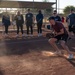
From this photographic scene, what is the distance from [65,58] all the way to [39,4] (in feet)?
51.6

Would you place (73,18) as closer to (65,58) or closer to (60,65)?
(65,58)

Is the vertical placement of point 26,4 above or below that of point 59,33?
above

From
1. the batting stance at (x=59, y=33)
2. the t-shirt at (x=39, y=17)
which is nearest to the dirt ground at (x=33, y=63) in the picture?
the batting stance at (x=59, y=33)

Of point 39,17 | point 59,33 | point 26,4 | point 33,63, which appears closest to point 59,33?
point 59,33

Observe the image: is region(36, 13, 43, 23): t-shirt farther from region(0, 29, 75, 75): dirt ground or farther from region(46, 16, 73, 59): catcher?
region(46, 16, 73, 59): catcher

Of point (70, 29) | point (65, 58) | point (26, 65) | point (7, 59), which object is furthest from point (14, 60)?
point (70, 29)

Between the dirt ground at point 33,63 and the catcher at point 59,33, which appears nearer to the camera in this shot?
the dirt ground at point 33,63

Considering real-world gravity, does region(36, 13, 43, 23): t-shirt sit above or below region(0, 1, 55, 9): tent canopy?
below

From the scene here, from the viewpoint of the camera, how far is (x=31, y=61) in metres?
9.58

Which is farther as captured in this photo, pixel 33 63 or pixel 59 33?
pixel 59 33

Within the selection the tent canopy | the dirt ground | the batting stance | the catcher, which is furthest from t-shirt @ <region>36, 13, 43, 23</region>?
the batting stance

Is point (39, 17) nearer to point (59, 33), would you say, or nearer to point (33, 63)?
point (59, 33)

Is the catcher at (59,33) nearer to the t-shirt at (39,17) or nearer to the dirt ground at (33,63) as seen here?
the dirt ground at (33,63)

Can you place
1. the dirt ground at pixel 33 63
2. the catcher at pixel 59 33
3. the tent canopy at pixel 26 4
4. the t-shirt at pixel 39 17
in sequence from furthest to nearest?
1. the tent canopy at pixel 26 4
2. the t-shirt at pixel 39 17
3. the catcher at pixel 59 33
4. the dirt ground at pixel 33 63
